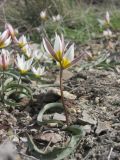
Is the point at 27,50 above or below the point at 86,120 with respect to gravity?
above

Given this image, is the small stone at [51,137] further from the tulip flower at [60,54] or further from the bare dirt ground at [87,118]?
the tulip flower at [60,54]

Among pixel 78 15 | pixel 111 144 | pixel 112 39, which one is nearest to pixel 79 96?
pixel 111 144

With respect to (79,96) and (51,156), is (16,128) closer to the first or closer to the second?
(51,156)

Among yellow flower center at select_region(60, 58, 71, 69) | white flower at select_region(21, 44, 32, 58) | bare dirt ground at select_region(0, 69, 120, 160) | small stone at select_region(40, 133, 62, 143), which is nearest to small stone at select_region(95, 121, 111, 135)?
bare dirt ground at select_region(0, 69, 120, 160)

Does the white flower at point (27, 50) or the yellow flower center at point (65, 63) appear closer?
the yellow flower center at point (65, 63)

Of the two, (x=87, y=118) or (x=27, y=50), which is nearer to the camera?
(x=87, y=118)

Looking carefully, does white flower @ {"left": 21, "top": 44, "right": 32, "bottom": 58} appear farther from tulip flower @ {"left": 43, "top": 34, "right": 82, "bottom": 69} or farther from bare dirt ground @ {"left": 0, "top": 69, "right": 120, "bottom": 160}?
tulip flower @ {"left": 43, "top": 34, "right": 82, "bottom": 69}

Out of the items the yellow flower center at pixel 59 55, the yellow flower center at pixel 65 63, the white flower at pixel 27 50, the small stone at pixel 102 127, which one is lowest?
the small stone at pixel 102 127

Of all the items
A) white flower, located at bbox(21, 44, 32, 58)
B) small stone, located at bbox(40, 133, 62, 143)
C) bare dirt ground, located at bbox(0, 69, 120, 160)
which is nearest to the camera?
bare dirt ground, located at bbox(0, 69, 120, 160)

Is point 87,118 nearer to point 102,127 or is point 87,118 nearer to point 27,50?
point 102,127

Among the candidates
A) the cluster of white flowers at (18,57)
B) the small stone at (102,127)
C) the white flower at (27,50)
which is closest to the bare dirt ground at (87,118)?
the small stone at (102,127)

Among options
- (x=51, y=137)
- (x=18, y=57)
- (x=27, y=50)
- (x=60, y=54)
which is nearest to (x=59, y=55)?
(x=60, y=54)
